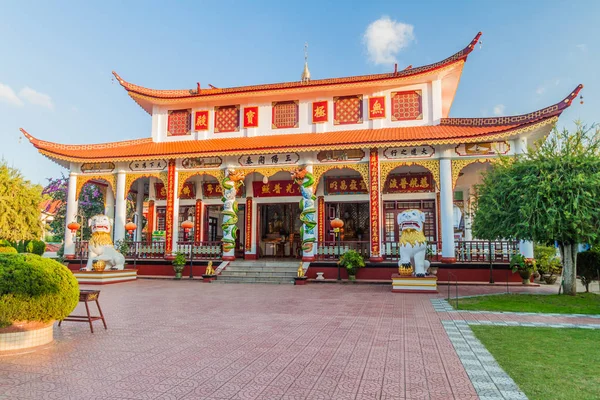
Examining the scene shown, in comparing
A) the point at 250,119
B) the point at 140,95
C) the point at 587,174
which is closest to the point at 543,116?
the point at 587,174

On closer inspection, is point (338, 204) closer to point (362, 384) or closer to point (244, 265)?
point (244, 265)

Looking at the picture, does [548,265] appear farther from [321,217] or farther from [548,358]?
[548,358]

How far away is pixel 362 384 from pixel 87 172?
16587 mm

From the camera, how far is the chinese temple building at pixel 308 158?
14.0 m

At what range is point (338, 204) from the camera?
687 inches

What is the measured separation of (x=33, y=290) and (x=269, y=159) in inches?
433

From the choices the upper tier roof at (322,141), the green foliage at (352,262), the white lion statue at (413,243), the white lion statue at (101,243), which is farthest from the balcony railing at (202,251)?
the white lion statue at (413,243)

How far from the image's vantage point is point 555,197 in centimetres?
914

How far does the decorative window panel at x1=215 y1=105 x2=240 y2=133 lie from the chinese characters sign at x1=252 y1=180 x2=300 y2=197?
8.76 ft

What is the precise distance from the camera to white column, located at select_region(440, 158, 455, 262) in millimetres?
13719

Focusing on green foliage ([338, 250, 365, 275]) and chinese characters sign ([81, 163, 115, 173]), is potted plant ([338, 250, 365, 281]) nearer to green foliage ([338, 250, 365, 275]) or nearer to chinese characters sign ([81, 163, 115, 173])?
green foliage ([338, 250, 365, 275])

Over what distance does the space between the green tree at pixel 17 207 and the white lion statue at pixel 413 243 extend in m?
20.4

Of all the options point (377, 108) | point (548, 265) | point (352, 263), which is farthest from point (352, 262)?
point (548, 265)

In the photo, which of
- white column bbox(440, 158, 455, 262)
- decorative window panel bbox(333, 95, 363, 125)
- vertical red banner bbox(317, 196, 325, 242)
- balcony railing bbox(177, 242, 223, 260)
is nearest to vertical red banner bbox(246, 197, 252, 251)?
balcony railing bbox(177, 242, 223, 260)
